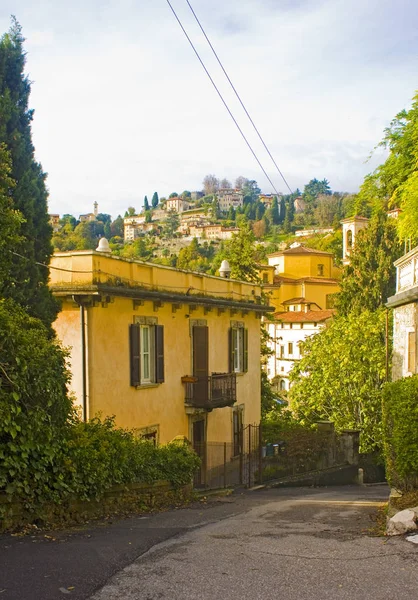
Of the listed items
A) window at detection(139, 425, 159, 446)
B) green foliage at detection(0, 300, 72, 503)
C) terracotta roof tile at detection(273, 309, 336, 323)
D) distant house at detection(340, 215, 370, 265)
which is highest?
distant house at detection(340, 215, 370, 265)

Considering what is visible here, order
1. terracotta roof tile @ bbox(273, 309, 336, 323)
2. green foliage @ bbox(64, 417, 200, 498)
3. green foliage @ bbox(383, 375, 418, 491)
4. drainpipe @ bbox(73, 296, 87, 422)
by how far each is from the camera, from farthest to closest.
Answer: terracotta roof tile @ bbox(273, 309, 336, 323) < drainpipe @ bbox(73, 296, 87, 422) < green foliage @ bbox(383, 375, 418, 491) < green foliage @ bbox(64, 417, 200, 498)

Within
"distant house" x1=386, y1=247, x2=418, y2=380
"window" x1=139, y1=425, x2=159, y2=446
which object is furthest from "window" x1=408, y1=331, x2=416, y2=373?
"window" x1=139, y1=425, x2=159, y2=446

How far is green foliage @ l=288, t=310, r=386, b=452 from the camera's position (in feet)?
92.3

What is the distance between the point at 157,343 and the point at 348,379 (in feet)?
40.7

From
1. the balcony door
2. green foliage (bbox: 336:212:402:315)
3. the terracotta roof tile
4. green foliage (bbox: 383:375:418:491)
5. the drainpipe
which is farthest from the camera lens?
the terracotta roof tile

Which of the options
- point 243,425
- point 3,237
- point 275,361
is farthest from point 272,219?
point 3,237

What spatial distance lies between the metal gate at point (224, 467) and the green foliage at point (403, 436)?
7.92 m

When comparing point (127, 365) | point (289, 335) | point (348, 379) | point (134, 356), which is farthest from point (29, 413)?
point (289, 335)

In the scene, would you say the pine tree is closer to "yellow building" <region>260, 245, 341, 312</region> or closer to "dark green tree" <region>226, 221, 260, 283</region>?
"dark green tree" <region>226, 221, 260, 283</region>

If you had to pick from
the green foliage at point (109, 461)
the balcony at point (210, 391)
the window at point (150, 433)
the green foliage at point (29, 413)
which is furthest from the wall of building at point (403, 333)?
the green foliage at point (29, 413)

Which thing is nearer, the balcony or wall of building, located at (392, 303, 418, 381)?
wall of building, located at (392, 303, 418, 381)

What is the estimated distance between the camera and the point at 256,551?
25.6 feet

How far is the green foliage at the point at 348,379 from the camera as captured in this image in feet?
92.3

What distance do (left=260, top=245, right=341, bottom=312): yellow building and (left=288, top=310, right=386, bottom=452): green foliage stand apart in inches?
1747
